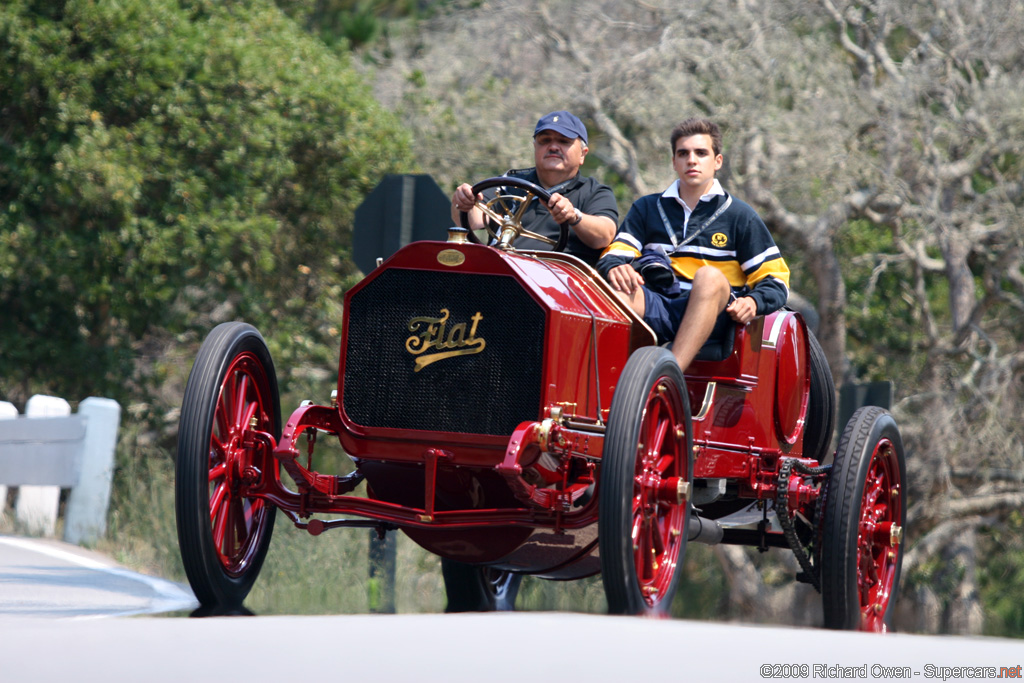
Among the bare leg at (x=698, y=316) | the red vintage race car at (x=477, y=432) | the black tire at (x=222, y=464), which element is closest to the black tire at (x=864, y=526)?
the red vintage race car at (x=477, y=432)

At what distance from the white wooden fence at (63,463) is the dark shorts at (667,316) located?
4.12 m

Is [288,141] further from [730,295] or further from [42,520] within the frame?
[730,295]

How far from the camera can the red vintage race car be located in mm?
4461

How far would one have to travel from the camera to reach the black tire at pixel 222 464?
4477 mm

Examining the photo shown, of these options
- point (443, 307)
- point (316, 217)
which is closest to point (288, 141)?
point (316, 217)

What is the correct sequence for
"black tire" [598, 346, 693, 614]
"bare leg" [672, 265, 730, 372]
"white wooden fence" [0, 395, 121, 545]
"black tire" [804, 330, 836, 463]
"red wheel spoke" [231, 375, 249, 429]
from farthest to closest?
"white wooden fence" [0, 395, 121, 545], "black tire" [804, 330, 836, 463], "bare leg" [672, 265, 730, 372], "red wheel spoke" [231, 375, 249, 429], "black tire" [598, 346, 693, 614]

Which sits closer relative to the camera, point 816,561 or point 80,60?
point 816,561

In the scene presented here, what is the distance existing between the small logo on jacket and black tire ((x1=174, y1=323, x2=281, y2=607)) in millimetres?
711

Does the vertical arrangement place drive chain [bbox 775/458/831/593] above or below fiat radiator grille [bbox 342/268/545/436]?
below

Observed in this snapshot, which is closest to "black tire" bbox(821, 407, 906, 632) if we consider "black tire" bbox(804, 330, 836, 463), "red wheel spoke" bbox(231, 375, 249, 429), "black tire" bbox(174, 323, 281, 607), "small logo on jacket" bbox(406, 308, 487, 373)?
"black tire" bbox(804, 330, 836, 463)

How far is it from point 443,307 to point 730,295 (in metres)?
1.49

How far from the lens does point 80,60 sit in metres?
12.6

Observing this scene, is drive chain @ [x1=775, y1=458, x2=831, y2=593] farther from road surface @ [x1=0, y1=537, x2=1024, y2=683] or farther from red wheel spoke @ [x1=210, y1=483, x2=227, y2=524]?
red wheel spoke @ [x1=210, y1=483, x2=227, y2=524]

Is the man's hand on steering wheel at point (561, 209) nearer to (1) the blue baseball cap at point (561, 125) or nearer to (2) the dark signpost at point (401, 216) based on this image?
(1) the blue baseball cap at point (561, 125)
